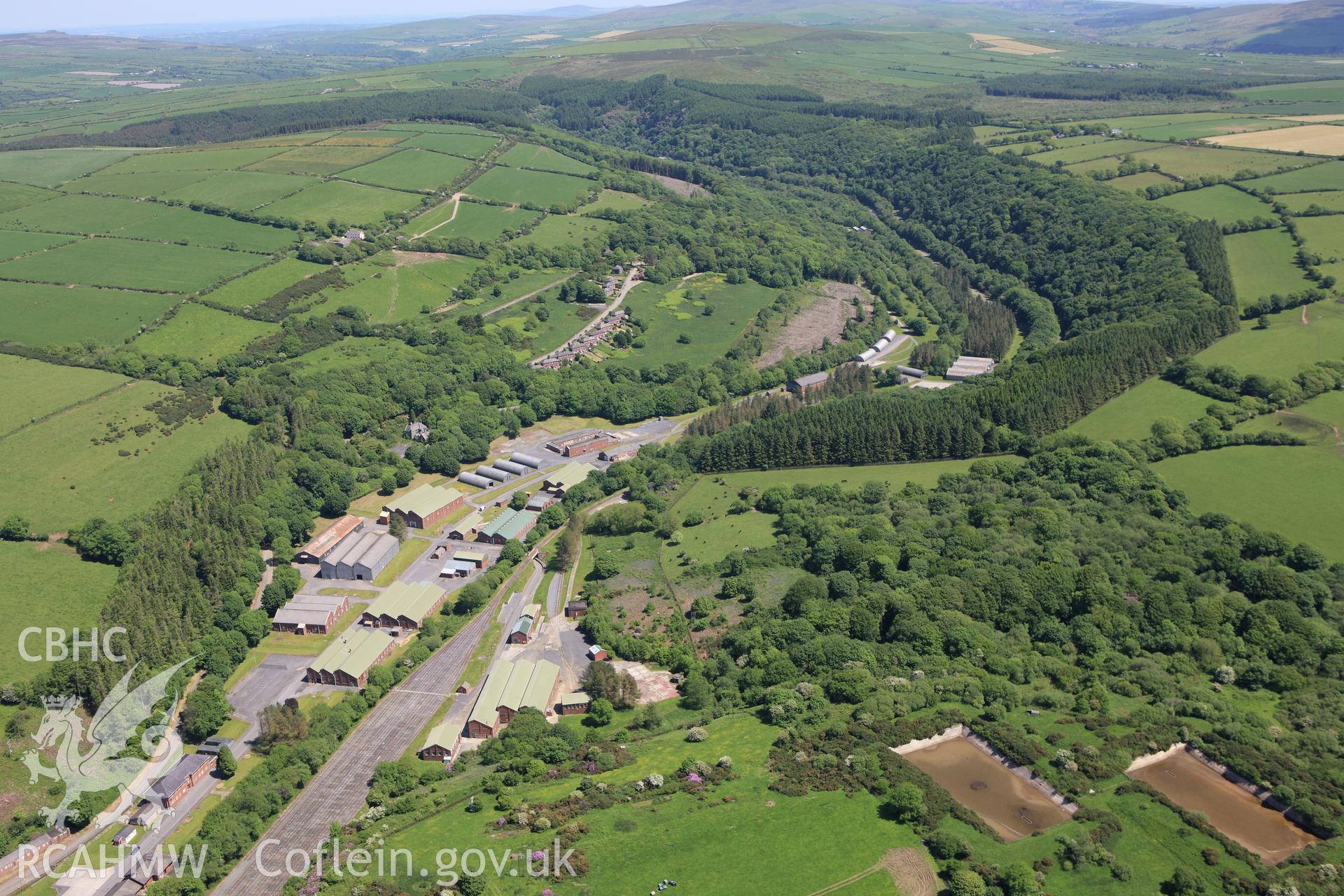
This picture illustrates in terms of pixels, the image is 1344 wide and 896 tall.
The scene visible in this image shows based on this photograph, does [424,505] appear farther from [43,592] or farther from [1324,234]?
[1324,234]

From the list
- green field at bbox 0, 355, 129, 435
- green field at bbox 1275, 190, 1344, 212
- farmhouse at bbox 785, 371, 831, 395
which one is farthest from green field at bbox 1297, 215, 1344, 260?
green field at bbox 0, 355, 129, 435

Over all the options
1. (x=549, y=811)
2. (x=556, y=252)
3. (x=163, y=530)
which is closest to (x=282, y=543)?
(x=163, y=530)

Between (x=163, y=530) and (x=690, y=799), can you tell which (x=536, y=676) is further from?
(x=163, y=530)

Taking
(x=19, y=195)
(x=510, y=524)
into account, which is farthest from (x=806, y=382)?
(x=19, y=195)

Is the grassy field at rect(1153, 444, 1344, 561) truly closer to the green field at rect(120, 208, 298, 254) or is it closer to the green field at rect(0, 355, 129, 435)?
the green field at rect(0, 355, 129, 435)

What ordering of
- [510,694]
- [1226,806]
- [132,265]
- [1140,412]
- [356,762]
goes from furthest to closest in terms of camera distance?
1. [132,265]
2. [1140,412]
3. [510,694]
4. [356,762]
5. [1226,806]

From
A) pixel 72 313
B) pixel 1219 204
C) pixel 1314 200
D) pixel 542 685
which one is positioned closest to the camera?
pixel 542 685
